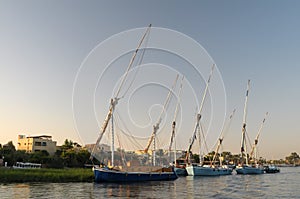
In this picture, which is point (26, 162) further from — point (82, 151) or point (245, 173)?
point (245, 173)

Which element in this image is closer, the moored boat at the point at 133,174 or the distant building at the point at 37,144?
the moored boat at the point at 133,174

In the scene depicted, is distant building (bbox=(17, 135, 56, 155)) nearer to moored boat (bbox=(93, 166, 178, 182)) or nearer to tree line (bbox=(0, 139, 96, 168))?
tree line (bbox=(0, 139, 96, 168))

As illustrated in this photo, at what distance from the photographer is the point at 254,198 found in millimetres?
47000

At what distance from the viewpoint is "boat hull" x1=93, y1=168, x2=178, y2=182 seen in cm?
7012

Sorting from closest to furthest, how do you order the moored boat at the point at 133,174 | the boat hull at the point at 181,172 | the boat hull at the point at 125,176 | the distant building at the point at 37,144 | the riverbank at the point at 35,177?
the riverbank at the point at 35,177 → the boat hull at the point at 125,176 → the moored boat at the point at 133,174 → the boat hull at the point at 181,172 → the distant building at the point at 37,144

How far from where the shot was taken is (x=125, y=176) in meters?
74.6

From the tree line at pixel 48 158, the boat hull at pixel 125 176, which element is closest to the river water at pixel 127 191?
the boat hull at pixel 125 176

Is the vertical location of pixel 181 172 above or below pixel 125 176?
below

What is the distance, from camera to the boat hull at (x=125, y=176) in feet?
230

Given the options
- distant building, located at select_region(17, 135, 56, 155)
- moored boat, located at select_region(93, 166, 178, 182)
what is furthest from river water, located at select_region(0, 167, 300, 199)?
distant building, located at select_region(17, 135, 56, 155)

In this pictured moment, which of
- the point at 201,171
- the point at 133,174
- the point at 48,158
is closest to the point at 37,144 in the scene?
the point at 48,158

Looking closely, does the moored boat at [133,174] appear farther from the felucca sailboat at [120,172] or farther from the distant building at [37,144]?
the distant building at [37,144]

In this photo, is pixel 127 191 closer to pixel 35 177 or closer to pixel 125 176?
pixel 125 176

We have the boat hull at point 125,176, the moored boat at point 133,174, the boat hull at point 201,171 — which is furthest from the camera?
the boat hull at point 201,171
